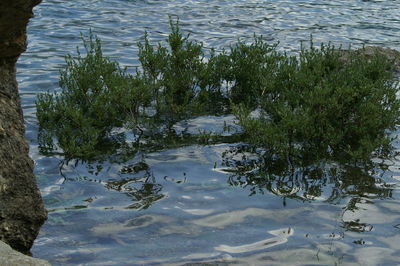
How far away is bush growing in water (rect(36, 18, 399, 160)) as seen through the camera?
7.62 metres

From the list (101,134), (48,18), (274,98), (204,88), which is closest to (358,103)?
(274,98)

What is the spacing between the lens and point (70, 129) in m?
7.74

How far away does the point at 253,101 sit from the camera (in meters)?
9.36

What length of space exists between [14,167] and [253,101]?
4.74 meters

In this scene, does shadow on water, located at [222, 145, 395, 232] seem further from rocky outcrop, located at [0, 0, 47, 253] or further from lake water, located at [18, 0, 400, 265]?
rocky outcrop, located at [0, 0, 47, 253]

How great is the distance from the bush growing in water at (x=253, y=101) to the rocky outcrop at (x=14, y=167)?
6.63ft

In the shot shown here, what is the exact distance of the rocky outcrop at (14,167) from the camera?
17.0 feet

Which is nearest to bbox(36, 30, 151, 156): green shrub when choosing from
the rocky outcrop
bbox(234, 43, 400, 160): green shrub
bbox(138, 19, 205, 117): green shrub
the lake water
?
the lake water

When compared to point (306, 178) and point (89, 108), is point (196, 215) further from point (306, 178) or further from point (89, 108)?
point (89, 108)

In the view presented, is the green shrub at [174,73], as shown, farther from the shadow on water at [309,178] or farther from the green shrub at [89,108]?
the shadow on water at [309,178]

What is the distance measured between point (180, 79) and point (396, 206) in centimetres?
358

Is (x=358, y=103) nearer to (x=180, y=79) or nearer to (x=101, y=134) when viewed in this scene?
(x=180, y=79)

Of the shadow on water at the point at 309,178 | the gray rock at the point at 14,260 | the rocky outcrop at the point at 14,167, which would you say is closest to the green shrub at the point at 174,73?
the shadow on water at the point at 309,178

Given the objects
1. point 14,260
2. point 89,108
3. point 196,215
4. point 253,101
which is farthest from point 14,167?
point 253,101
